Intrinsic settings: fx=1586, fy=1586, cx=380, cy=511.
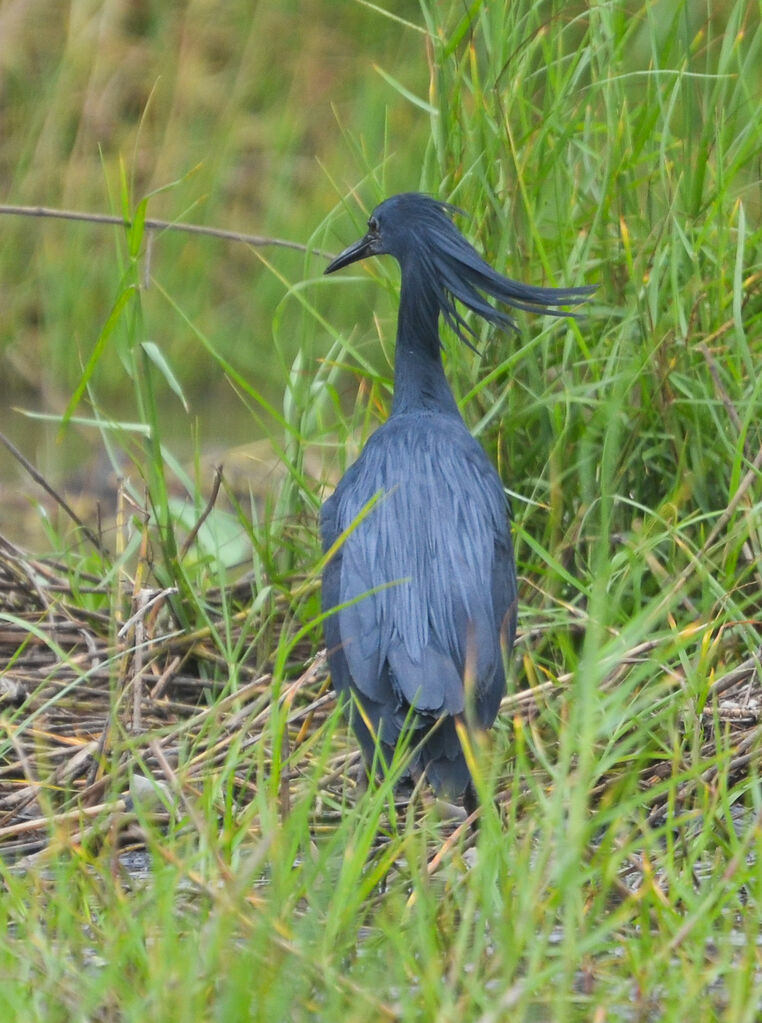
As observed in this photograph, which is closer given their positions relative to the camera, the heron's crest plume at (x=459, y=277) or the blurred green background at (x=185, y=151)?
the heron's crest plume at (x=459, y=277)

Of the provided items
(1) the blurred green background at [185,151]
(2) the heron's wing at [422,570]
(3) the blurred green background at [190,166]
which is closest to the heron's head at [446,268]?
(2) the heron's wing at [422,570]

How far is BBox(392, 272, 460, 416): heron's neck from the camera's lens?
3.39 metres

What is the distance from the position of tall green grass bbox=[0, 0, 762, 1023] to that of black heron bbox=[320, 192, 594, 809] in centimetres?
13

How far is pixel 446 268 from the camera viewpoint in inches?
133

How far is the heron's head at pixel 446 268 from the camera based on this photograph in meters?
3.25

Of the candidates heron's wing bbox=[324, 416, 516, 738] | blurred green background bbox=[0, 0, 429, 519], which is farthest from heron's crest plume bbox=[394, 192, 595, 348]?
blurred green background bbox=[0, 0, 429, 519]

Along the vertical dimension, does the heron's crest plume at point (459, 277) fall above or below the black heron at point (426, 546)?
above

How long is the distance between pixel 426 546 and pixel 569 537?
521mm

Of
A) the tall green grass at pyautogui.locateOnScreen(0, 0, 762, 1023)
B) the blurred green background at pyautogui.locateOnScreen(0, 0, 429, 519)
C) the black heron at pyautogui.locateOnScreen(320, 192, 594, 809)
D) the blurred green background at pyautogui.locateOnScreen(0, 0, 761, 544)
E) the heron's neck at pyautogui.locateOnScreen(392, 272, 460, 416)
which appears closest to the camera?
the tall green grass at pyautogui.locateOnScreen(0, 0, 762, 1023)

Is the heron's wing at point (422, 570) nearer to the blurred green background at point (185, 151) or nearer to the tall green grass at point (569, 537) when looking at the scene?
the tall green grass at point (569, 537)

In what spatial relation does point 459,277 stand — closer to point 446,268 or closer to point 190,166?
point 446,268

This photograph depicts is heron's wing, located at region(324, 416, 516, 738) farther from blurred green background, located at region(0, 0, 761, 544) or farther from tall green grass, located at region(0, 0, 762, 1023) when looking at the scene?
blurred green background, located at region(0, 0, 761, 544)

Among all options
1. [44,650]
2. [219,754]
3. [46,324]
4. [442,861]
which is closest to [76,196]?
[46,324]

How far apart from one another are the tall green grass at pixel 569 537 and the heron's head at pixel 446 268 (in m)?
0.11
